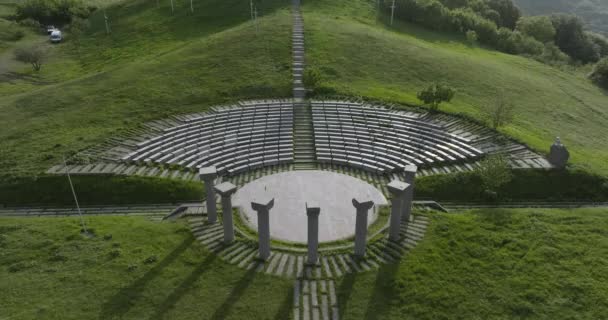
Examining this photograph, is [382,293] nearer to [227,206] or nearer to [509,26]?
[227,206]

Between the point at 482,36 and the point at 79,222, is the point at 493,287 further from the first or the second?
the point at 482,36

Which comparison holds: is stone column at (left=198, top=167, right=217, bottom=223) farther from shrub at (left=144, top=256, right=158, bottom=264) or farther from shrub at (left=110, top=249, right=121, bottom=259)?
shrub at (left=110, top=249, right=121, bottom=259)

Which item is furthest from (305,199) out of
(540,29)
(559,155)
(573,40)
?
(573,40)

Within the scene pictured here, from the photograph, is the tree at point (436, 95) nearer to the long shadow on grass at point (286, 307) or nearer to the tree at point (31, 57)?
the long shadow on grass at point (286, 307)

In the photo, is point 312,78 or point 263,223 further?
point 312,78

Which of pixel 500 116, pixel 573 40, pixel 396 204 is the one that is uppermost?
pixel 573 40

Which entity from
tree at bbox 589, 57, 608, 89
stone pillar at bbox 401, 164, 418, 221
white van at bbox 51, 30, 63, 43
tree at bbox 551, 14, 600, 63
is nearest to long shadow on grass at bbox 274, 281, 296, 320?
stone pillar at bbox 401, 164, 418, 221
